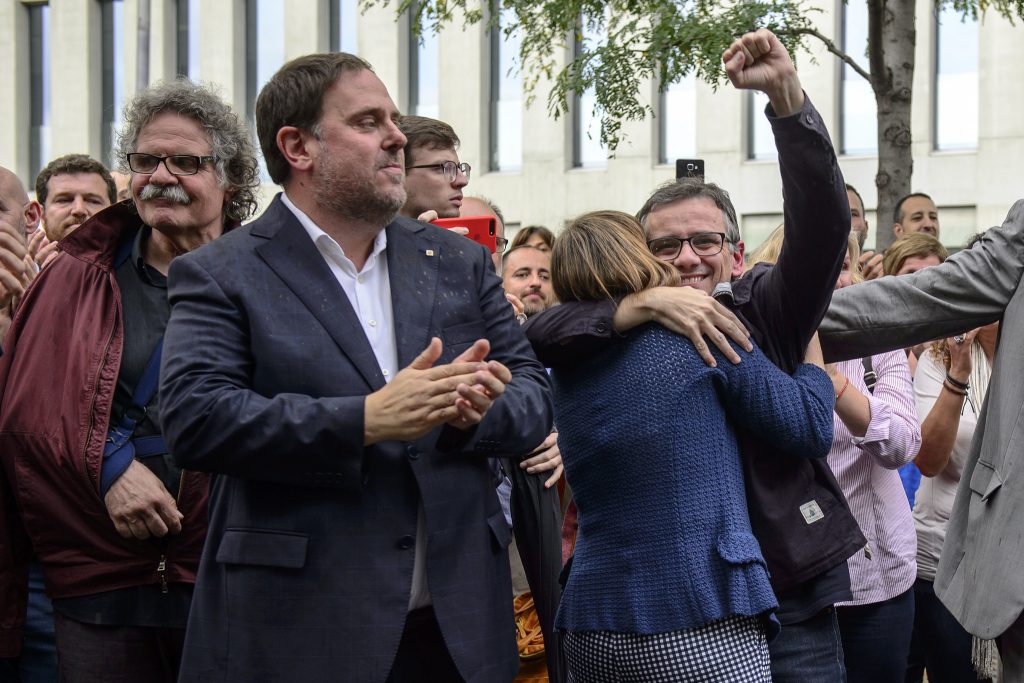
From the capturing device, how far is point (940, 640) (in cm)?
525

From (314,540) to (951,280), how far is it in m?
1.75

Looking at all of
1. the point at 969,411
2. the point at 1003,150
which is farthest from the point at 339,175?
the point at 1003,150

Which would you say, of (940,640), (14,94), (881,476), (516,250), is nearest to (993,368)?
(881,476)

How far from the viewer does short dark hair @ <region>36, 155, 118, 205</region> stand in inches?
253

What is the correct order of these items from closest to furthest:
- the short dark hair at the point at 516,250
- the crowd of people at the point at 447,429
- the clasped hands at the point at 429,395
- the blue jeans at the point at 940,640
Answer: the clasped hands at the point at 429,395, the crowd of people at the point at 447,429, the blue jeans at the point at 940,640, the short dark hair at the point at 516,250

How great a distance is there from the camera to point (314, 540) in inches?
121

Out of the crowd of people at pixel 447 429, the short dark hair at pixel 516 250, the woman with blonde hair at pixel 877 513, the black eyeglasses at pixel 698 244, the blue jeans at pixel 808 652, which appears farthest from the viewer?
the short dark hair at pixel 516 250

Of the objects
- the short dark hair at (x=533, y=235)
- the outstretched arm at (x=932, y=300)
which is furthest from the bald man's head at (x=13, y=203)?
the short dark hair at (x=533, y=235)

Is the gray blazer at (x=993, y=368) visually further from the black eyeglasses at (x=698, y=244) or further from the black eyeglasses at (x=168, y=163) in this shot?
the black eyeglasses at (x=168, y=163)

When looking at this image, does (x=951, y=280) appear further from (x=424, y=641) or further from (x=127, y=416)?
(x=127, y=416)

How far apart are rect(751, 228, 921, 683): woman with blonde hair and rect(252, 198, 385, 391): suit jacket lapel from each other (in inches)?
67.7

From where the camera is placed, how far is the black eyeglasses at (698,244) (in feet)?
12.3

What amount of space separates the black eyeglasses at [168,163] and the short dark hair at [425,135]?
4.05 ft

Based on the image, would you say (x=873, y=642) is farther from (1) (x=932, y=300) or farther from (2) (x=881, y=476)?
(1) (x=932, y=300)
